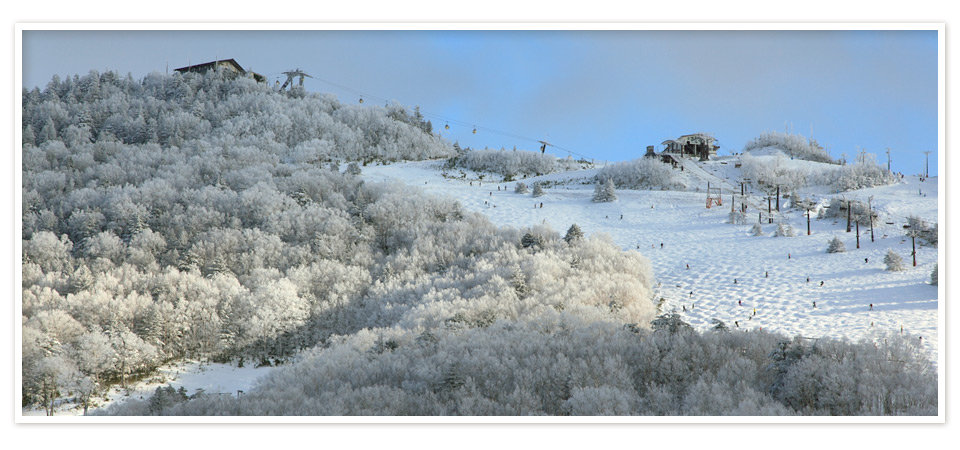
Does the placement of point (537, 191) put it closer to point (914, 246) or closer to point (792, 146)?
point (914, 246)

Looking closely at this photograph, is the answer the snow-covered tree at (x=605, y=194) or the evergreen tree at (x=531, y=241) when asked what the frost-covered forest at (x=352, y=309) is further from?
the snow-covered tree at (x=605, y=194)

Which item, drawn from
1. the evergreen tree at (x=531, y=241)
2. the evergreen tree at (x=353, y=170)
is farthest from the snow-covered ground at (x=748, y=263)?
the evergreen tree at (x=531, y=241)

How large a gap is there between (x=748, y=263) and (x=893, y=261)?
5.95m

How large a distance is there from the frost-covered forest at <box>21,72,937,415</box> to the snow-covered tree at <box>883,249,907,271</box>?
33.8 ft

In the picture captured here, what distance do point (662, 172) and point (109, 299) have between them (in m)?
46.1

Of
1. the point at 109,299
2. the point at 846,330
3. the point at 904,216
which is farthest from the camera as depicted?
the point at 904,216

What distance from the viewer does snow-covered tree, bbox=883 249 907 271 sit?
25.6m

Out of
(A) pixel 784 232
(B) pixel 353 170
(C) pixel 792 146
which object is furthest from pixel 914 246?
(C) pixel 792 146

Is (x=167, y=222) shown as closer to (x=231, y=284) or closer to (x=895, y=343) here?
(x=231, y=284)

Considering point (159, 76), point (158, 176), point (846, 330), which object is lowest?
point (846, 330)

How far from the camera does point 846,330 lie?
19953 mm

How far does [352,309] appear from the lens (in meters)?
28.5

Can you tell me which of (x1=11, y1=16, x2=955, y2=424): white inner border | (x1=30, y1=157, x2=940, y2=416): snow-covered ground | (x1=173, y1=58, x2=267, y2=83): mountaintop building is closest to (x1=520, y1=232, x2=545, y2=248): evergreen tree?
(x1=30, y1=157, x2=940, y2=416): snow-covered ground
